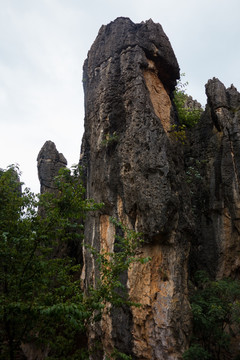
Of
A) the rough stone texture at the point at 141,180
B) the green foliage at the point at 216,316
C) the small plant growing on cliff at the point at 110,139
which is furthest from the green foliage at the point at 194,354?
the small plant growing on cliff at the point at 110,139

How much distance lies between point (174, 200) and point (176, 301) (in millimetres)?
2953

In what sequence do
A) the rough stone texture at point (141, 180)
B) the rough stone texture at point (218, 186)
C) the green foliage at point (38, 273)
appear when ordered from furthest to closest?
the rough stone texture at point (218, 186)
the rough stone texture at point (141, 180)
the green foliage at point (38, 273)

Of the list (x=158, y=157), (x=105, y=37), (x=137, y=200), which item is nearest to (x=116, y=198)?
(x=137, y=200)

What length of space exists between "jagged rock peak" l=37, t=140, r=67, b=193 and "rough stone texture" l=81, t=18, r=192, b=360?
8887 millimetres

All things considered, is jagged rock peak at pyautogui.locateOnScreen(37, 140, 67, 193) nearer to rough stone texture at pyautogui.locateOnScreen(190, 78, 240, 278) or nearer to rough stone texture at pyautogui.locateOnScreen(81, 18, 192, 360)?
rough stone texture at pyautogui.locateOnScreen(81, 18, 192, 360)

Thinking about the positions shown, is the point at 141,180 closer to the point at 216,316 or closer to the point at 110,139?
the point at 110,139

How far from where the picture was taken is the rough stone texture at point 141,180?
26.8 feet

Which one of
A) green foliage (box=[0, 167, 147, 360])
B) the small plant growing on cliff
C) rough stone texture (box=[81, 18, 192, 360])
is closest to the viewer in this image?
green foliage (box=[0, 167, 147, 360])

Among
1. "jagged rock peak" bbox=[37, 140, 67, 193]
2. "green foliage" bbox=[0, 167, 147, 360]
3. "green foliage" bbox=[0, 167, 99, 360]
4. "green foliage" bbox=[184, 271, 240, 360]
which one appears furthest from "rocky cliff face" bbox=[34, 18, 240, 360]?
"jagged rock peak" bbox=[37, 140, 67, 193]

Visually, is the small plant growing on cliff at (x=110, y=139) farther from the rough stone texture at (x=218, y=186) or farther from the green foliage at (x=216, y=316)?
the green foliage at (x=216, y=316)

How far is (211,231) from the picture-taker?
13.0 m

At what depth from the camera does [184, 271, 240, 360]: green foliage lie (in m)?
8.95

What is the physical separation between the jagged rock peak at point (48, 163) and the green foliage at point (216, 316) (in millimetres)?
13045

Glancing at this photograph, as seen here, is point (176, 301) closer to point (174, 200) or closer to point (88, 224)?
point (174, 200)
